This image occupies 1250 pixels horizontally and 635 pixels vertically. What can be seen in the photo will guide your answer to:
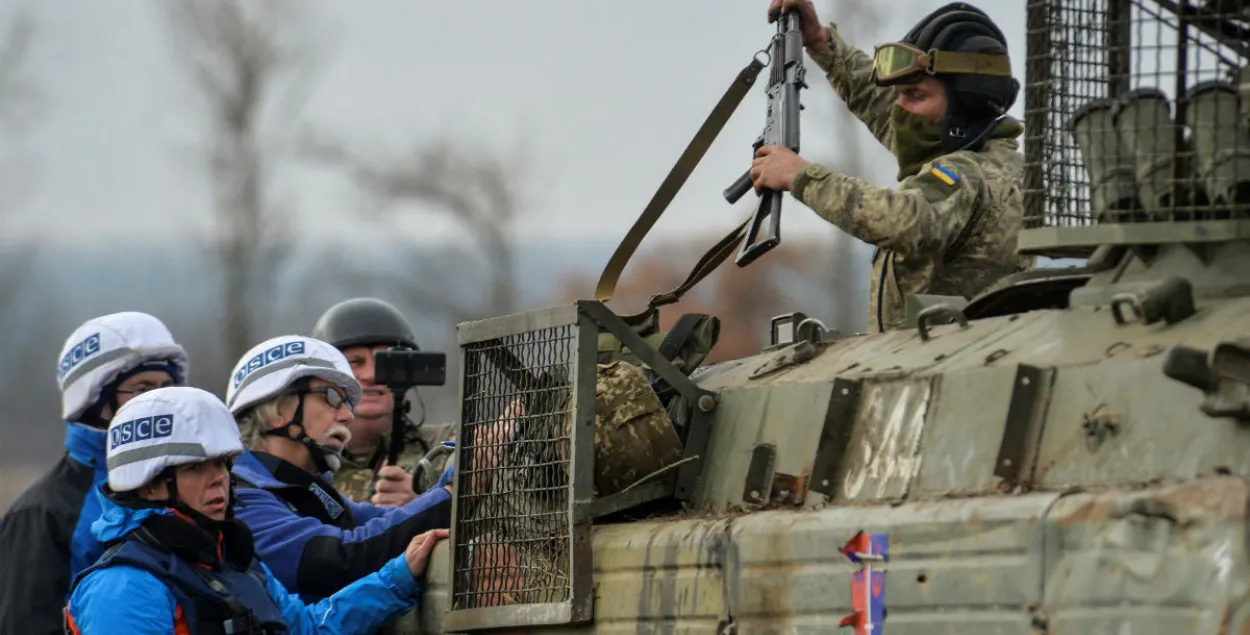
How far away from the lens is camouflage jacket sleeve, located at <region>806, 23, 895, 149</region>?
8.67m

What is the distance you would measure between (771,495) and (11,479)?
53.1 feet

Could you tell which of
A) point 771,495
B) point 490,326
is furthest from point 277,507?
point 771,495

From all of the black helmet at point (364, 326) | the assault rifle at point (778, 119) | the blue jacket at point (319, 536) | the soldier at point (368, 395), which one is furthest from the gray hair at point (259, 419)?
the black helmet at point (364, 326)

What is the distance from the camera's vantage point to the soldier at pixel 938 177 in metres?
7.10

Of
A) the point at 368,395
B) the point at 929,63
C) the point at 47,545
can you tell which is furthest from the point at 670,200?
the point at 368,395

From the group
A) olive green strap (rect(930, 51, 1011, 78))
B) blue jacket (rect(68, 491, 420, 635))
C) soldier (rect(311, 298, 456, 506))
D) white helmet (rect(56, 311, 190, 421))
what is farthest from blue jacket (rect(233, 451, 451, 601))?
soldier (rect(311, 298, 456, 506))

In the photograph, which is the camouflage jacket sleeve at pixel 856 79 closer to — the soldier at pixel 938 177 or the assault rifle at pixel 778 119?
the assault rifle at pixel 778 119

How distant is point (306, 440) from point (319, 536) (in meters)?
0.59

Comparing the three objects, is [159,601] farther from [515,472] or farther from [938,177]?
[938,177]

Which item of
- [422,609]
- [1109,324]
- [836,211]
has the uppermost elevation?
[836,211]

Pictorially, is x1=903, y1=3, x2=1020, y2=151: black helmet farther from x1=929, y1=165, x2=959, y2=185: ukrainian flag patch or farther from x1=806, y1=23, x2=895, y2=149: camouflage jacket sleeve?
x1=806, y1=23, x2=895, y2=149: camouflage jacket sleeve

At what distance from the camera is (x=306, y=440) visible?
8.16m

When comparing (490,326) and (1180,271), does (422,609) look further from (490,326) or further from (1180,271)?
(1180,271)

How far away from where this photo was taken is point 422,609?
24.2 ft
